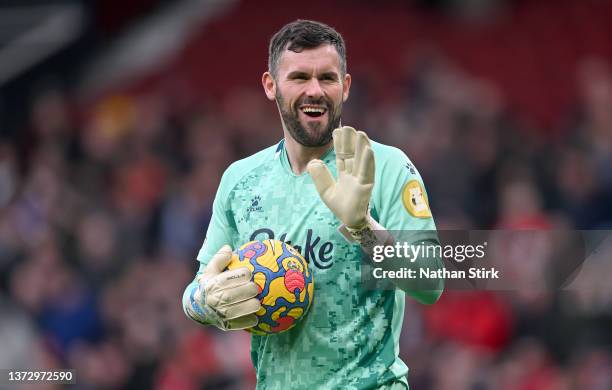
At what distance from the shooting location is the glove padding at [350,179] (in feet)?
15.5

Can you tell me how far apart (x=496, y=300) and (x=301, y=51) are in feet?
16.9

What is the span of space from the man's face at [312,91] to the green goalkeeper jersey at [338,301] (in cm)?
16

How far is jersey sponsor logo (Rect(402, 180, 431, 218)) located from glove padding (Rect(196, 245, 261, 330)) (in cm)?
70

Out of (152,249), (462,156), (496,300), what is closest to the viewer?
(496,300)

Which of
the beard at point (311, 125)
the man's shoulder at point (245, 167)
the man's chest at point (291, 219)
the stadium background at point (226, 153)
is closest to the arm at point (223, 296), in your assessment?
the man's chest at point (291, 219)

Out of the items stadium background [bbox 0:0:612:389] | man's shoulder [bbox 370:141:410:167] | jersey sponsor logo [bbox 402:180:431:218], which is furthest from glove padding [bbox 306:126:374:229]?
stadium background [bbox 0:0:612:389]

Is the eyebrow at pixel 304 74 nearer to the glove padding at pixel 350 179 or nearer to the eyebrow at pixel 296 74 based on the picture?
the eyebrow at pixel 296 74

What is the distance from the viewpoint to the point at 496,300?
9.88 metres

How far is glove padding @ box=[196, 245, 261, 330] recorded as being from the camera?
194 inches

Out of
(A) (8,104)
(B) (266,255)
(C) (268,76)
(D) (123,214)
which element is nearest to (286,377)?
(B) (266,255)

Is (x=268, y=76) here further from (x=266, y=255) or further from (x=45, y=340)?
(x=45, y=340)

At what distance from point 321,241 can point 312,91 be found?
2.04 feet

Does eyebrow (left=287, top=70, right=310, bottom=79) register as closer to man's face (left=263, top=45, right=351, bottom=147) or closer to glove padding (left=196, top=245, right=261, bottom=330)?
Answer: man's face (left=263, top=45, right=351, bottom=147)

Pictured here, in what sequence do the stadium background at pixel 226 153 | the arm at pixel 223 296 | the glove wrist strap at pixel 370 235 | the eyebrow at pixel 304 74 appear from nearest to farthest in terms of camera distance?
1. the glove wrist strap at pixel 370 235
2. the arm at pixel 223 296
3. the eyebrow at pixel 304 74
4. the stadium background at pixel 226 153
